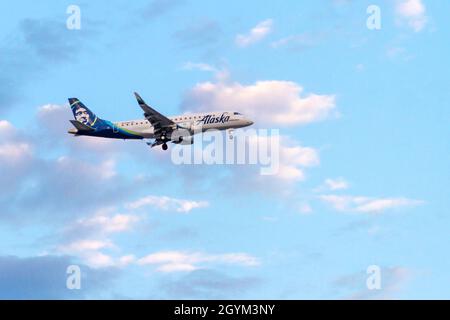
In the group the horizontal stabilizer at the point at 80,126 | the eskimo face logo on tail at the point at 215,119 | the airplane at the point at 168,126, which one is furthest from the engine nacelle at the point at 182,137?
the horizontal stabilizer at the point at 80,126

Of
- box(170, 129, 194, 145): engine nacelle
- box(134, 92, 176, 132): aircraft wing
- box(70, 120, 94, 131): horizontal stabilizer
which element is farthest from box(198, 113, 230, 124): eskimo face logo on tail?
box(70, 120, 94, 131): horizontal stabilizer

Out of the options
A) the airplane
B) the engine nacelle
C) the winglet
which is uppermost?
the winglet

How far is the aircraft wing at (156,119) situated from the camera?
134 m

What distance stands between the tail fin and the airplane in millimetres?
3526

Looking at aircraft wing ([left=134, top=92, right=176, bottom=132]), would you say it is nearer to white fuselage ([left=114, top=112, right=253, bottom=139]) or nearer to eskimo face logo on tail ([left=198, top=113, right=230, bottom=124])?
white fuselage ([left=114, top=112, right=253, bottom=139])

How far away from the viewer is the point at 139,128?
14388 centimetres

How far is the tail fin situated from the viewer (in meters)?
150

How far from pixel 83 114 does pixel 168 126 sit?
25.0m

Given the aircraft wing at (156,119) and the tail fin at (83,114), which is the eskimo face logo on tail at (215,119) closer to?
the aircraft wing at (156,119)

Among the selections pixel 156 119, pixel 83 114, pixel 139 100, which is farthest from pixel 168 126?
pixel 83 114
